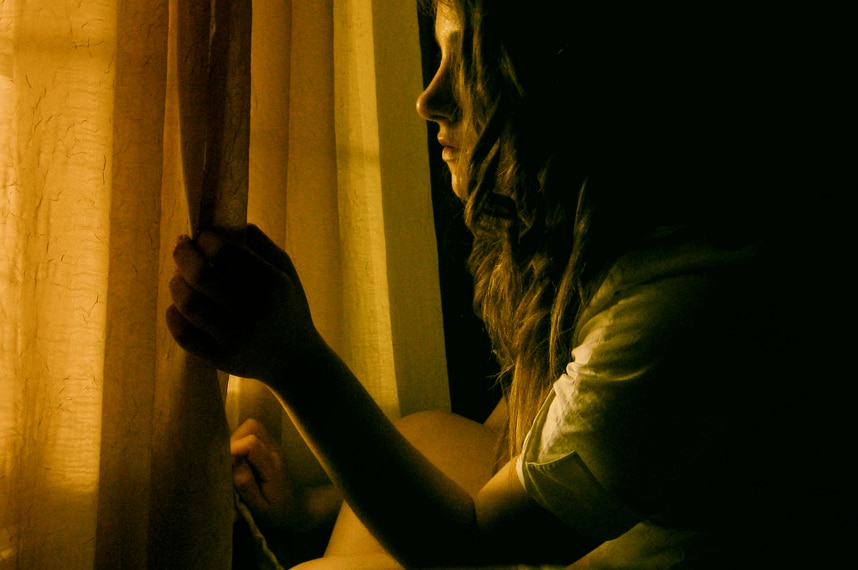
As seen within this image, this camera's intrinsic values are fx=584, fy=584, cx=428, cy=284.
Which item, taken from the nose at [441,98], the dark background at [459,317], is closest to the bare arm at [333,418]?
the nose at [441,98]

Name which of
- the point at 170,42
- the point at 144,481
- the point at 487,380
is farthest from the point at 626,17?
the point at 487,380

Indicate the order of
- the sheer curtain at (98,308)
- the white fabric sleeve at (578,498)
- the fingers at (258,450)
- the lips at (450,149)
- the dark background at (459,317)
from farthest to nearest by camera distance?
the dark background at (459,317)
the fingers at (258,450)
the lips at (450,149)
the sheer curtain at (98,308)
the white fabric sleeve at (578,498)

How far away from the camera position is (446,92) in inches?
24.5

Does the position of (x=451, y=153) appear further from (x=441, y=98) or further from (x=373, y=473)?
(x=373, y=473)

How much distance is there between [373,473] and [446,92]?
39 cm

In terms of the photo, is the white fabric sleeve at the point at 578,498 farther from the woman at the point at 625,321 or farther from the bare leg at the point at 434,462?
the bare leg at the point at 434,462

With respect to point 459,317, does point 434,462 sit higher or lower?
lower

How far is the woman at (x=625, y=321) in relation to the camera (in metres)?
0.43

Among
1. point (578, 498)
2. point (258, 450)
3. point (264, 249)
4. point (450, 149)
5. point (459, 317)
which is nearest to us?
point (578, 498)

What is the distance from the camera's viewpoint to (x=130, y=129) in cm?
58

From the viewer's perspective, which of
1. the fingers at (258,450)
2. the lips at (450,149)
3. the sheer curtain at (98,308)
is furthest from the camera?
the fingers at (258,450)

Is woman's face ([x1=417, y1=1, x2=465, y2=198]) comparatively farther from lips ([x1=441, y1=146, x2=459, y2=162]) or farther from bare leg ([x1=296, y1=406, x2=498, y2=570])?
bare leg ([x1=296, y1=406, x2=498, y2=570])

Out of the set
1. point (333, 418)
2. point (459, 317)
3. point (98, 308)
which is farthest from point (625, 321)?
point (459, 317)

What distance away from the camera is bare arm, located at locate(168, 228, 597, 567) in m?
0.47
